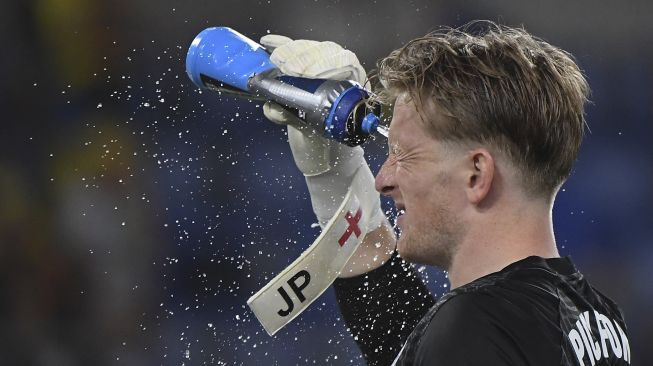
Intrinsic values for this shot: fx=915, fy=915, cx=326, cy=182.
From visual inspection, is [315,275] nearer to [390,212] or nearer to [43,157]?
[390,212]

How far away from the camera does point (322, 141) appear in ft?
5.52

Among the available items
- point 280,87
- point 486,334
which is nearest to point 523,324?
point 486,334

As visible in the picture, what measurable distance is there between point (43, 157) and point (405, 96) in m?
2.27

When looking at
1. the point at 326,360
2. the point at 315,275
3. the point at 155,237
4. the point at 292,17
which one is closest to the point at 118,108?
the point at 155,237

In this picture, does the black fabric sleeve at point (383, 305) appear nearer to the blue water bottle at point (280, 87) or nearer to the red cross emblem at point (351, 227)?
the red cross emblem at point (351, 227)

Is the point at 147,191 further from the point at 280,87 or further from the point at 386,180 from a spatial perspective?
the point at 386,180

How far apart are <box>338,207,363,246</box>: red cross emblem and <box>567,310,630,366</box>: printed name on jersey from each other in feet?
2.02

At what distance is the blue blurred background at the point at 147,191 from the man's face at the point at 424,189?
180 centimetres

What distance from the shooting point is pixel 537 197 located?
45.3 inches

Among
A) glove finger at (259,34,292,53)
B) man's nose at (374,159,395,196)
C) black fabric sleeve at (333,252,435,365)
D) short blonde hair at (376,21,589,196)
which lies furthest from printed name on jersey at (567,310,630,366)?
glove finger at (259,34,292,53)

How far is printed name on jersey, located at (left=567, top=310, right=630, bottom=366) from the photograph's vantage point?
1.04 m

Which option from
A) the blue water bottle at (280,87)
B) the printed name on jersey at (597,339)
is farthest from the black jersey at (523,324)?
the blue water bottle at (280,87)

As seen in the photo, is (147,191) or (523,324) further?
(147,191)

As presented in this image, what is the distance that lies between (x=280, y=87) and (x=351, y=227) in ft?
1.03
